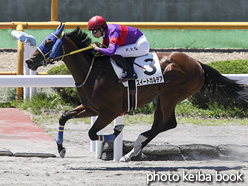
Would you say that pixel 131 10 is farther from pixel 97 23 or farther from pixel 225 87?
pixel 97 23

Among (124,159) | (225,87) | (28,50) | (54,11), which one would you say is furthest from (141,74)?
(54,11)

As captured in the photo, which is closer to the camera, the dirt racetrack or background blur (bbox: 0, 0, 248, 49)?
the dirt racetrack

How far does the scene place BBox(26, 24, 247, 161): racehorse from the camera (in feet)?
21.3

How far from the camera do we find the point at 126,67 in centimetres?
656

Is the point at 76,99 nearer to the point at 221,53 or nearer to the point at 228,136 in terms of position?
the point at 228,136

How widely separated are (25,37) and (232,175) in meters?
5.05

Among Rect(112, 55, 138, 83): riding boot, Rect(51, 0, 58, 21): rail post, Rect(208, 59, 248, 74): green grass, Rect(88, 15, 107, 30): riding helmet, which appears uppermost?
Rect(88, 15, 107, 30): riding helmet

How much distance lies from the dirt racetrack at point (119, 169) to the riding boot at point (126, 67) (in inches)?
39.6

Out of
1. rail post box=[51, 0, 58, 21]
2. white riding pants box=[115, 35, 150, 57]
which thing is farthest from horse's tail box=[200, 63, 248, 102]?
rail post box=[51, 0, 58, 21]

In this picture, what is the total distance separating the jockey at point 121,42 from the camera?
6500 millimetres

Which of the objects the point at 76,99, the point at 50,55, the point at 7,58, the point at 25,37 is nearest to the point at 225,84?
the point at 50,55

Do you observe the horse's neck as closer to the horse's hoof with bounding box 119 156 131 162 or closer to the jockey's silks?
the jockey's silks

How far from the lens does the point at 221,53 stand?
12.0 m

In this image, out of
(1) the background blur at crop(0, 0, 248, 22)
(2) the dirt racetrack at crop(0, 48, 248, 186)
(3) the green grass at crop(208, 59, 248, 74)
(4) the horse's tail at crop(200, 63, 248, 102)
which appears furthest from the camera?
(1) the background blur at crop(0, 0, 248, 22)
